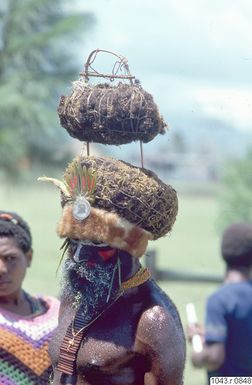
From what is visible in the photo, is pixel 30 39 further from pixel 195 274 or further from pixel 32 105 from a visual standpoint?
pixel 195 274

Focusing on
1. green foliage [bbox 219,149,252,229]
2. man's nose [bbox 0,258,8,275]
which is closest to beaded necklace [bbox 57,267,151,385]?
man's nose [bbox 0,258,8,275]

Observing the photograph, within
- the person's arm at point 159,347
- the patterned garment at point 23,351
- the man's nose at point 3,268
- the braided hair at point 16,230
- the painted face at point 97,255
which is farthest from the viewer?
the braided hair at point 16,230

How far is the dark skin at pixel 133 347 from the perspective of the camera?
2.97 metres

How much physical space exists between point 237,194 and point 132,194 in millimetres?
6845

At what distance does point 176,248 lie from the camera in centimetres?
1684

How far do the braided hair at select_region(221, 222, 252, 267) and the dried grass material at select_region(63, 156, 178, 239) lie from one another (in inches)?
69.4

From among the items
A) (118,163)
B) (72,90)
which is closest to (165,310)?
(118,163)

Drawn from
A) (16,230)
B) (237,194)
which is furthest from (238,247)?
(237,194)

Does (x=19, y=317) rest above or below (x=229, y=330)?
above

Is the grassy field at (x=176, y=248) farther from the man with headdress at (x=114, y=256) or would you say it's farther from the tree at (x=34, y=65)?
the tree at (x=34, y=65)

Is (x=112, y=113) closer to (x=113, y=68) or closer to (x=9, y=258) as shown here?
(x=113, y=68)

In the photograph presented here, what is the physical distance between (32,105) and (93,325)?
12.7 m

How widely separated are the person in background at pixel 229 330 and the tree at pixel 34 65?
35.4 ft

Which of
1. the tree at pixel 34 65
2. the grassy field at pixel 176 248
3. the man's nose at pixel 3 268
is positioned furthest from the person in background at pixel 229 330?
the tree at pixel 34 65
